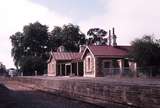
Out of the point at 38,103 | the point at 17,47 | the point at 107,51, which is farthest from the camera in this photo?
the point at 17,47

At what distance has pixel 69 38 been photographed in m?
125

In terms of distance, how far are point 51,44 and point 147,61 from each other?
7302 centimetres

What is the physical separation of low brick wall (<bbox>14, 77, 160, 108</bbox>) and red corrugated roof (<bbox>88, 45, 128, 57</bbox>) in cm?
2797

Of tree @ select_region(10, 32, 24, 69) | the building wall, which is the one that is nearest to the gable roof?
the building wall

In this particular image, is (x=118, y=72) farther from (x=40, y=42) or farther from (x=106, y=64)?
(x=40, y=42)

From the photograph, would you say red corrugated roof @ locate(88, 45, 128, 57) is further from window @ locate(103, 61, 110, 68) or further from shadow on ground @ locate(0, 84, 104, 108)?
shadow on ground @ locate(0, 84, 104, 108)

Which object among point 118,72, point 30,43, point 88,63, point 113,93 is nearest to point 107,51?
point 88,63

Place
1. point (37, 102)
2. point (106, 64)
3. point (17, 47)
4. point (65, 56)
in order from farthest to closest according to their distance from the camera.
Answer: point (17, 47) → point (65, 56) → point (106, 64) → point (37, 102)

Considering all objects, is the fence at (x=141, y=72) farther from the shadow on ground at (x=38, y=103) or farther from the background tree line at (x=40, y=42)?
the background tree line at (x=40, y=42)

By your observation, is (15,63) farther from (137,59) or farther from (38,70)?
(137,59)

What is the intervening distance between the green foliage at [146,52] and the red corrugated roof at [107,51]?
737 cm

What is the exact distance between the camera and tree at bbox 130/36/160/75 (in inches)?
2088

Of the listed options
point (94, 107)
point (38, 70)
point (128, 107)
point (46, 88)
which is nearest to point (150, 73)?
point (46, 88)

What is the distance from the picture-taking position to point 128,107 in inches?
746
